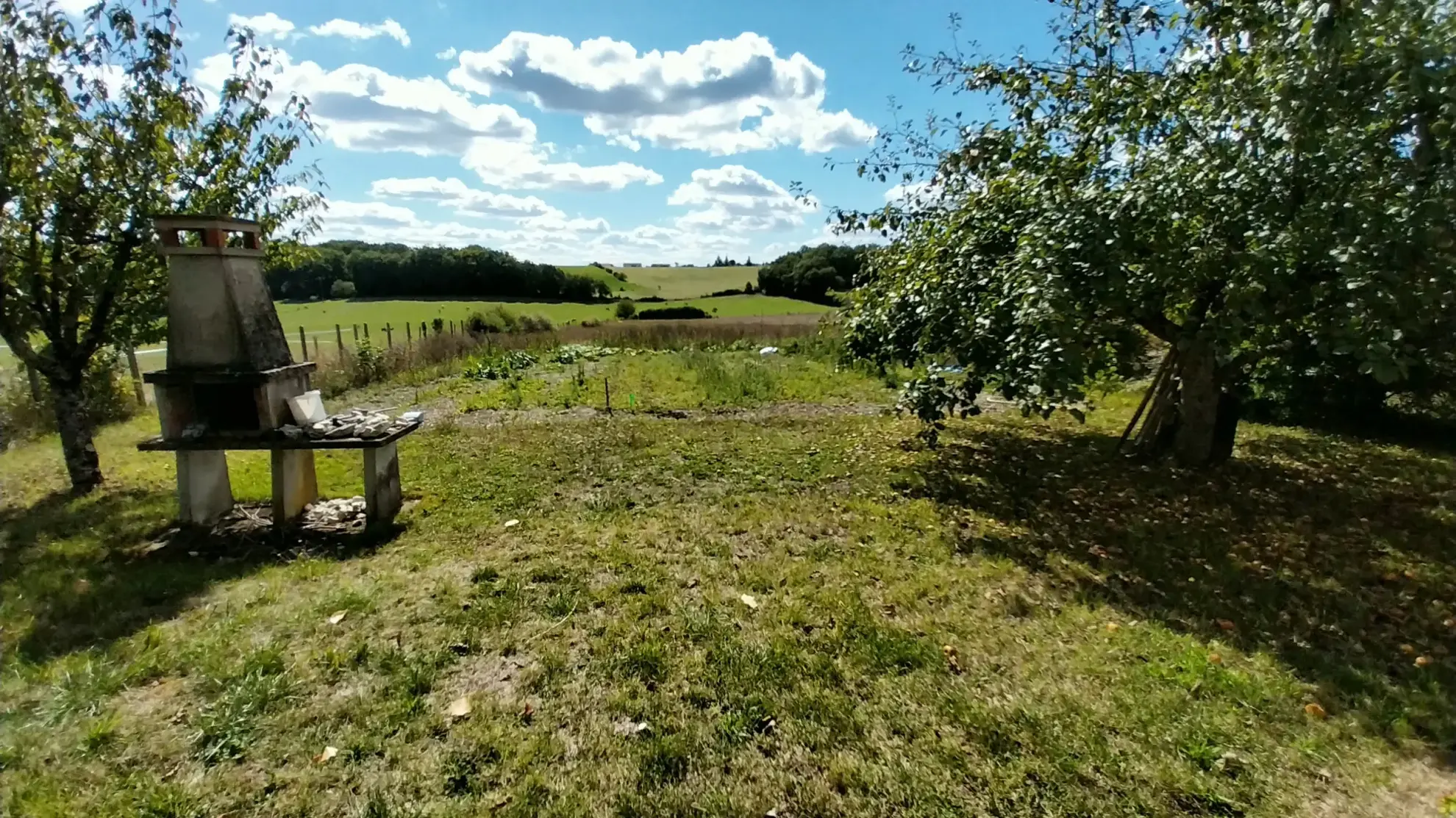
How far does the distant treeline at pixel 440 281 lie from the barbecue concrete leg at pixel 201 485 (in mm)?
36496

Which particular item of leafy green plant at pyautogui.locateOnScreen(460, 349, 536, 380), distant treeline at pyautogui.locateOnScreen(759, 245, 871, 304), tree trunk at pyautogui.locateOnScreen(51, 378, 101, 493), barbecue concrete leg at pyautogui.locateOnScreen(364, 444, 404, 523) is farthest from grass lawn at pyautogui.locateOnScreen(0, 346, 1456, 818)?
distant treeline at pyautogui.locateOnScreen(759, 245, 871, 304)

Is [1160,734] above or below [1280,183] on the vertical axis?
below

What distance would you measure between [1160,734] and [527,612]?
2941 mm

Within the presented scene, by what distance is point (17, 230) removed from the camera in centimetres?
625

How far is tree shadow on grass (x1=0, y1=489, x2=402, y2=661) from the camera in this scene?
3842 millimetres

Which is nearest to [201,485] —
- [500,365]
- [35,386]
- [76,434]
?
[76,434]

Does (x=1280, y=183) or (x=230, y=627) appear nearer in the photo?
(x=230, y=627)

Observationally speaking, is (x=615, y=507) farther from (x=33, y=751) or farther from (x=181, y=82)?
(x=181, y=82)

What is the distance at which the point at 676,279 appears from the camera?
51406 millimetres

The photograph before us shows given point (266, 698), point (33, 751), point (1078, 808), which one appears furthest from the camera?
point (266, 698)

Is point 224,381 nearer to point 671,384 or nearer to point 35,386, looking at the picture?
point 35,386

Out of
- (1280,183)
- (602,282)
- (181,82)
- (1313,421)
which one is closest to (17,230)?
(181,82)

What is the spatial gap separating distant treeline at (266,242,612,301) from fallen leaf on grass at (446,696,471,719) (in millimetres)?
39439

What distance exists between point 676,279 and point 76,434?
45799 millimetres
